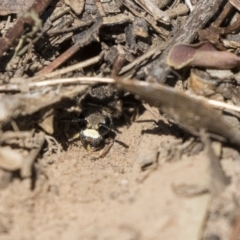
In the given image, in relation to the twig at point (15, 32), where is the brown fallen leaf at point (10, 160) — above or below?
below

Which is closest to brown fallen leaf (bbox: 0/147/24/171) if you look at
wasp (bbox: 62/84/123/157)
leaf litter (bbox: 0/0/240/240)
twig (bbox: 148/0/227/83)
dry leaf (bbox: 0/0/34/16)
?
leaf litter (bbox: 0/0/240/240)

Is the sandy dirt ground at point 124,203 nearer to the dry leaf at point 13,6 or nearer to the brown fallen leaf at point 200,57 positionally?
the brown fallen leaf at point 200,57

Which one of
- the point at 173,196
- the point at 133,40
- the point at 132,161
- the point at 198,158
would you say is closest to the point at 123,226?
the point at 173,196

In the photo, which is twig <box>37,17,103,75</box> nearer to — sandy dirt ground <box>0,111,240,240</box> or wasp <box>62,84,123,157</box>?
wasp <box>62,84,123,157</box>

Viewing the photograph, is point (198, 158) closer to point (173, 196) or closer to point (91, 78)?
point (173, 196)

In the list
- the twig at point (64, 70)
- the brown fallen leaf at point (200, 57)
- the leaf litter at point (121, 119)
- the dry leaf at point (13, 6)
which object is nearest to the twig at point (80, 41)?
the leaf litter at point (121, 119)

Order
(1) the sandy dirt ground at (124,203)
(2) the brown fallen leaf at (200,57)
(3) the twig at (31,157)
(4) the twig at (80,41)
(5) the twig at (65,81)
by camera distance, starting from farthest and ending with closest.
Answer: (4) the twig at (80,41), (2) the brown fallen leaf at (200,57), (5) the twig at (65,81), (3) the twig at (31,157), (1) the sandy dirt ground at (124,203)

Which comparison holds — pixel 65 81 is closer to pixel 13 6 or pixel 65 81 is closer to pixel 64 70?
pixel 64 70
